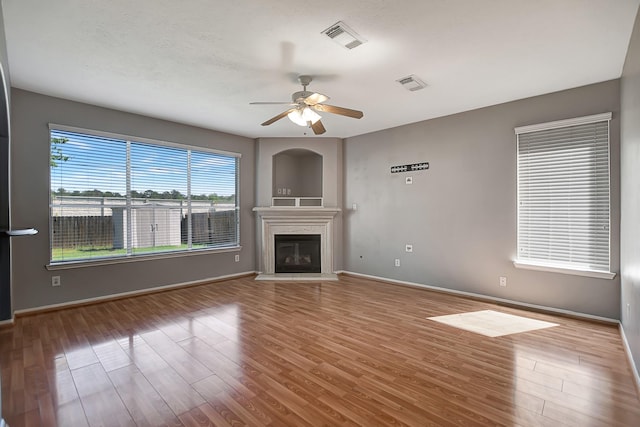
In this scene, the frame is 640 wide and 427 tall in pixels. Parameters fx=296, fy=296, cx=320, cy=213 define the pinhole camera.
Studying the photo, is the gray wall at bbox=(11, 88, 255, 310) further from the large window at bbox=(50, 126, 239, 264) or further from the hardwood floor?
the hardwood floor

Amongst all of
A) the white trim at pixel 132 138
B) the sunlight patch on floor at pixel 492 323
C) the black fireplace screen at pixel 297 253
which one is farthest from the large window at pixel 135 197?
the sunlight patch on floor at pixel 492 323

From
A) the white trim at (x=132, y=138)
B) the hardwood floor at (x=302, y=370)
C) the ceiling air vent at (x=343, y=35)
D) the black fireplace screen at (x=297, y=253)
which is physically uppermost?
the ceiling air vent at (x=343, y=35)

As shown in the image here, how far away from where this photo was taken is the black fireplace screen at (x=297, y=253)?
607 cm

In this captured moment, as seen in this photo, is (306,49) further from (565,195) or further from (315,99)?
(565,195)

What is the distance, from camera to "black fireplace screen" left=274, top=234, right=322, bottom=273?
607cm

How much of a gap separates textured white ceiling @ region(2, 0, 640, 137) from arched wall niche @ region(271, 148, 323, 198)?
97.6 inches

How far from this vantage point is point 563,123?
3.62m

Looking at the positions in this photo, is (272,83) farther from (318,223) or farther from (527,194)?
(527,194)

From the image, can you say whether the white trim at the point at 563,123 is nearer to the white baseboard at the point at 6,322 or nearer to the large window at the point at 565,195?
the large window at the point at 565,195

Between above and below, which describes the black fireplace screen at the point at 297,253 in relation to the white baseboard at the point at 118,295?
above

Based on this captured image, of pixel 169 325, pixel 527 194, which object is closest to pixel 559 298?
pixel 527 194

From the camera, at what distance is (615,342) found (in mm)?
2910

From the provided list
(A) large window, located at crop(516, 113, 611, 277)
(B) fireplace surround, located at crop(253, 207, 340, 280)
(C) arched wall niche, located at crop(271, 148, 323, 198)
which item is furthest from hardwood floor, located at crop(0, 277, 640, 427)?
(C) arched wall niche, located at crop(271, 148, 323, 198)

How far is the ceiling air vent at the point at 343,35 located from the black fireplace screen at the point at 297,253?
3.99 m
